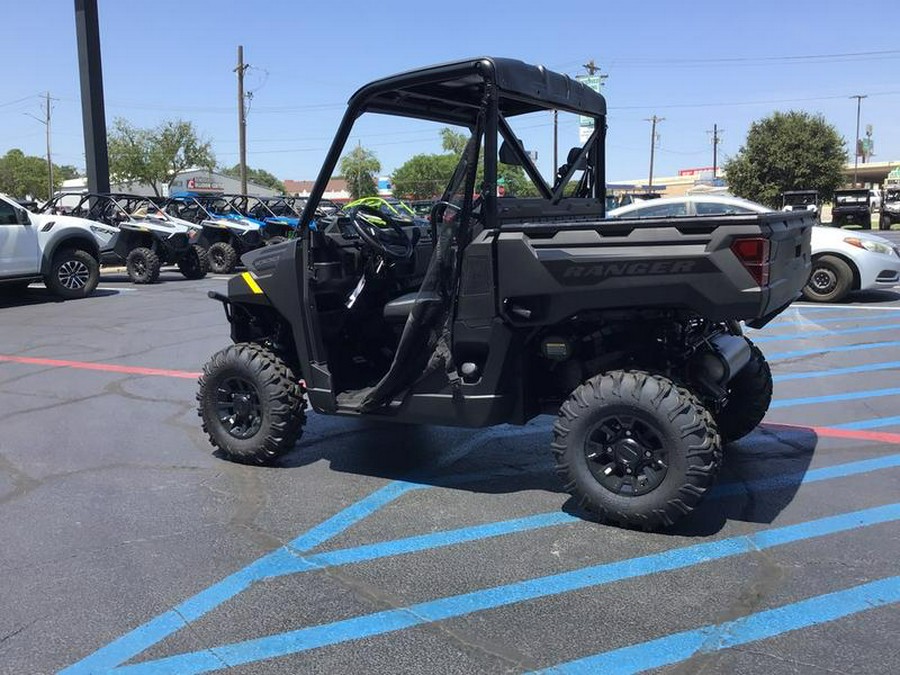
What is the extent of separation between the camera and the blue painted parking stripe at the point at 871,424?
546cm

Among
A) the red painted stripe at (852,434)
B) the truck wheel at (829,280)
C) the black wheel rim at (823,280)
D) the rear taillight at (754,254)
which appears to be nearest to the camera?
→ the rear taillight at (754,254)

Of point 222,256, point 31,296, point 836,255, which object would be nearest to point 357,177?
point 836,255

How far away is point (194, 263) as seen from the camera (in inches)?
667

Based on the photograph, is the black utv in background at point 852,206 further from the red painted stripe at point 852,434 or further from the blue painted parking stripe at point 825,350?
the red painted stripe at point 852,434

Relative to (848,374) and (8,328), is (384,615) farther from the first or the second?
(8,328)

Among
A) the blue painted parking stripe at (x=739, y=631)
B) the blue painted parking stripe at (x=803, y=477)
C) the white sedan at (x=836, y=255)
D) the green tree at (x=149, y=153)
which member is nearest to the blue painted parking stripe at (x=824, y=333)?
the white sedan at (x=836, y=255)

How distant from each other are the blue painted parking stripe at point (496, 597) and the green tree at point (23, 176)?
316 feet

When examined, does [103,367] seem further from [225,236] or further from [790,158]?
[790,158]

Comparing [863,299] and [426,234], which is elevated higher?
[426,234]

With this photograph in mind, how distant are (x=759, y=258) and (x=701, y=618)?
1538mm

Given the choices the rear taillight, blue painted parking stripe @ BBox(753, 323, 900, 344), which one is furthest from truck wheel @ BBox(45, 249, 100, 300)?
the rear taillight

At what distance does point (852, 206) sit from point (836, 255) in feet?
85.3

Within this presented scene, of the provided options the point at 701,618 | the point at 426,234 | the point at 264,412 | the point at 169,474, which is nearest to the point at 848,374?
the point at 426,234

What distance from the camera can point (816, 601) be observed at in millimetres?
3078
